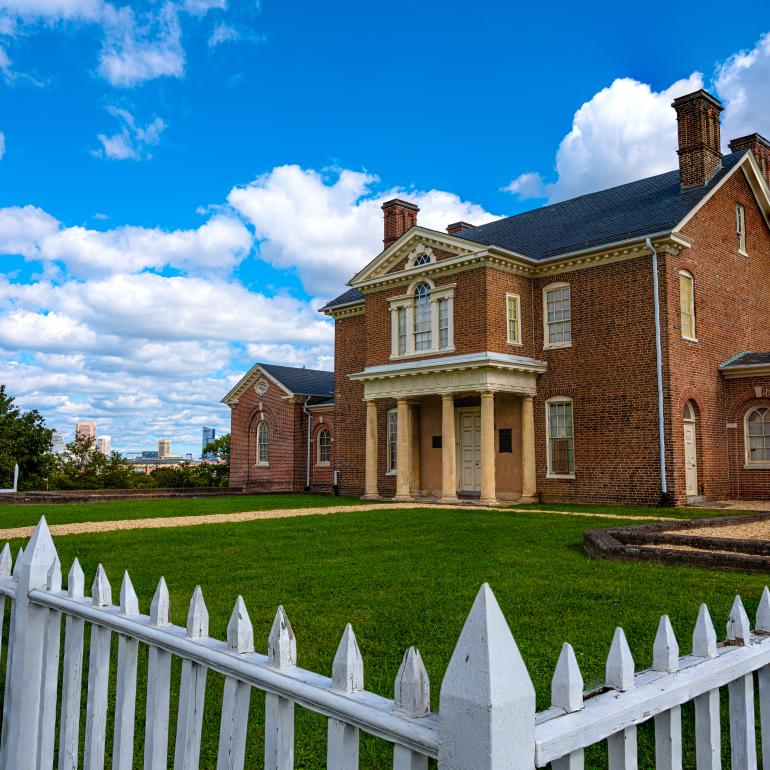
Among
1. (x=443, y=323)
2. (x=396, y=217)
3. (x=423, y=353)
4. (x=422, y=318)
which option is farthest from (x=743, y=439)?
(x=396, y=217)

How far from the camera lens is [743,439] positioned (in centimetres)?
2227

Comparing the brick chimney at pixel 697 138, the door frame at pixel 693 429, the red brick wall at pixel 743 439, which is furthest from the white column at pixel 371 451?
the brick chimney at pixel 697 138

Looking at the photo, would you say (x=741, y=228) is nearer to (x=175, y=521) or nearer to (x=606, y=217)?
(x=606, y=217)

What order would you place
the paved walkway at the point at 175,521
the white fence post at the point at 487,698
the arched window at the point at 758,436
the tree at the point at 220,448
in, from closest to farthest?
the white fence post at the point at 487,698, the paved walkway at the point at 175,521, the arched window at the point at 758,436, the tree at the point at 220,448

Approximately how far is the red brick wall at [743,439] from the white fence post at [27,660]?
2258 centimetres

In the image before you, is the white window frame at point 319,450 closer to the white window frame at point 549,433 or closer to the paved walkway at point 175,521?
the white window frame at point 549,433

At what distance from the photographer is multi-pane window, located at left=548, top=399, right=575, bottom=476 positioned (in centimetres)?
2273

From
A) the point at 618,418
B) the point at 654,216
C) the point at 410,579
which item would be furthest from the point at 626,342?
the point at 410,579

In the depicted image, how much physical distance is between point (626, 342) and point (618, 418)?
2.26 meters

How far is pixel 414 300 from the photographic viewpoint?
25156 mm

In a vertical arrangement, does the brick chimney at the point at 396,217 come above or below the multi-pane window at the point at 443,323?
above

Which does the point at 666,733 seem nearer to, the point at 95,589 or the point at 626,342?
the point at 95,589

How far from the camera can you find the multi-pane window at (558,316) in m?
23.2

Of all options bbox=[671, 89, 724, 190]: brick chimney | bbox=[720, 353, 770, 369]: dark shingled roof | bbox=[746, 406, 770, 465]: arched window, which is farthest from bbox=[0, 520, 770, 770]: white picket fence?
bbox=[671, 89, 724, 190]: brick chimney
